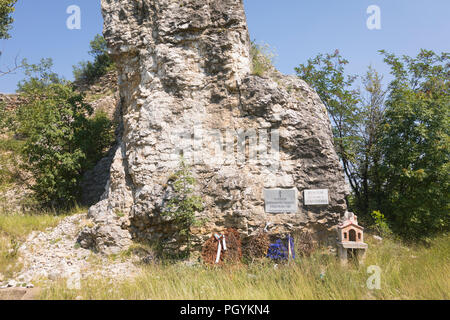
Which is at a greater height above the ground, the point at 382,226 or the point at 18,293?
the point at 382,226

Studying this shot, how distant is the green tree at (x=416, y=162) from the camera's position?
8102 mm

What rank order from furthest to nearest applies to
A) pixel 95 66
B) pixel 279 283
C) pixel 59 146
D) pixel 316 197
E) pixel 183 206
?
pixel 95 66 → pixel 59 146 → pixel 316 197 → pixel 183 206 → pixel 279 283

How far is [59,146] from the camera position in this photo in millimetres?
10211

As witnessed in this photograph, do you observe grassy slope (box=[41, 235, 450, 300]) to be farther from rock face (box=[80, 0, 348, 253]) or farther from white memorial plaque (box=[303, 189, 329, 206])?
white memorial plaque (box=[303, 189, 329, 206])

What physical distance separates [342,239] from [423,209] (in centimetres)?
350

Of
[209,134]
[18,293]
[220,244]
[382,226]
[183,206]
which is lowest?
[18,293]

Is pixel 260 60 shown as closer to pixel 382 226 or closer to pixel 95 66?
pixel 382 226

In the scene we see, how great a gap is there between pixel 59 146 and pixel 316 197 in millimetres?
9071

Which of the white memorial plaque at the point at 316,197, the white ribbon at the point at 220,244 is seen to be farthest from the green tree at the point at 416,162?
the white ribbon at the point at 220,244

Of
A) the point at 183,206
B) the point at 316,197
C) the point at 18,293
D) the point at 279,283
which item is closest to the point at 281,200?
the point at 316,197

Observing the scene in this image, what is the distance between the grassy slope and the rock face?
110 centimetres

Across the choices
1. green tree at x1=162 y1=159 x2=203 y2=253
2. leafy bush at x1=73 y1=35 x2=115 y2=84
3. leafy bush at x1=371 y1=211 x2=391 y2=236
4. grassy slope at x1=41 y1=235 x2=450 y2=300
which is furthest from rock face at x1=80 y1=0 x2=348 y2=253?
leafy bush at x1=73 y1=35 x2=115 y2=84

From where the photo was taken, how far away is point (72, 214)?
9086 millimetres
